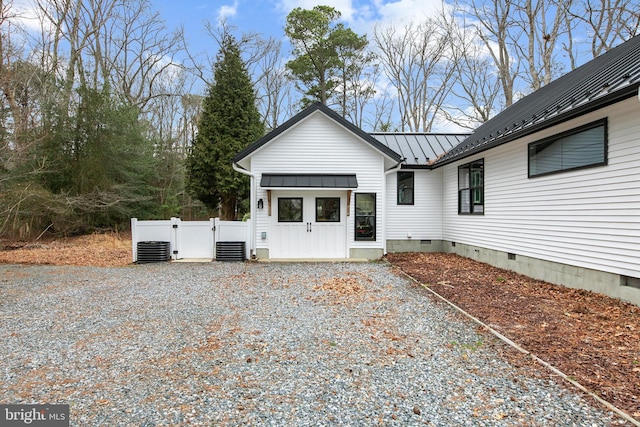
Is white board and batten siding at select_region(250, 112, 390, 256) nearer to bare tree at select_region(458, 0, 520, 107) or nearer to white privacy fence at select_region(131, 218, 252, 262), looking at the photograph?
white privacy fence at select_region(131, 218, 252, 262)

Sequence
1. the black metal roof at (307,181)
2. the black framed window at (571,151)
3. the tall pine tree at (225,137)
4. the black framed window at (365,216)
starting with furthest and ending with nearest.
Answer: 1. the tall pine tree at (225,137)
2. the black framed window at (365,216)
3. the black metal roof at (307,181)
4. the black framed window at (571,151)

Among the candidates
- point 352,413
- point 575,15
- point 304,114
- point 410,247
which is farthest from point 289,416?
point 575,15

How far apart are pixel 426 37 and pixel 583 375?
78.6ft

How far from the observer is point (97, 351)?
3.71m

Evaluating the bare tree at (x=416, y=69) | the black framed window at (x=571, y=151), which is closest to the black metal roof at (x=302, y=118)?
the black framed window at (x=571, y=151)

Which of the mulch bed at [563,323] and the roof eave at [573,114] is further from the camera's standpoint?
the roof eave at [573,114]

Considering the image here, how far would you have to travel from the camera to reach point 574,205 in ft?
20.4

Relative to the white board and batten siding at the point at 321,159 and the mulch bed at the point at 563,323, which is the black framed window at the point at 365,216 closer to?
the white board and batten siding at the point at 321,159

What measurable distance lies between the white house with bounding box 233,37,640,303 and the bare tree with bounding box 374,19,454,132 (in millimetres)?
10538

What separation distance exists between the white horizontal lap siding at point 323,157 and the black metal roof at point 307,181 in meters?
0.24

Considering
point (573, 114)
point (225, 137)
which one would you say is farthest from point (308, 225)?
point (225, 137)

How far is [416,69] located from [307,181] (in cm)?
1765

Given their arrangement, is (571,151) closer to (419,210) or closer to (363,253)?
(363,253)

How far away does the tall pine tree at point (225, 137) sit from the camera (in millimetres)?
15617
